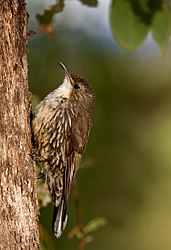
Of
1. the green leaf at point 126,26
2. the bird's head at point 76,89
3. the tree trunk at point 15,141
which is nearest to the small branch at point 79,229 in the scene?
the bird's head at point 76,89

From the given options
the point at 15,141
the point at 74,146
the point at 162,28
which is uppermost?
the point at 162,28

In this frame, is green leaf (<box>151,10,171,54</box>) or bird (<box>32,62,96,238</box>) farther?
bird (<box>32,62,96,238</box>)

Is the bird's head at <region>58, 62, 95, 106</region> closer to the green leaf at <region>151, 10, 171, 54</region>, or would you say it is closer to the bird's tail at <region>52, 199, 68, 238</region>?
the bird's tail at <region>52, 199, 68, 238</region>

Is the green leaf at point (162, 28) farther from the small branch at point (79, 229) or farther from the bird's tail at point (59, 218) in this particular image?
the bird's tail at point (59, 218)

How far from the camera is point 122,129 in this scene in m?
10.2

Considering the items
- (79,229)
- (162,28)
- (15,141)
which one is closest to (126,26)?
(162,28)

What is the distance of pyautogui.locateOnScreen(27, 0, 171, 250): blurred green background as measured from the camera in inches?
388

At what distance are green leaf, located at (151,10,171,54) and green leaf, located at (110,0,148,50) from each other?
0.07 m

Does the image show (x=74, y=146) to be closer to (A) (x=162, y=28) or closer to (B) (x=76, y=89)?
(B) (x=76, y=89)

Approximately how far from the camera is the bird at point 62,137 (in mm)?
6129

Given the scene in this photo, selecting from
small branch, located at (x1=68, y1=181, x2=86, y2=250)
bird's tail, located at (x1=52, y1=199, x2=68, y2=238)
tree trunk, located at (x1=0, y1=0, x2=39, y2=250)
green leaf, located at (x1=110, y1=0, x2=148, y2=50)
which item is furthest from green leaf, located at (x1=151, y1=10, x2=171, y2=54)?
bird's tail, located at (x1=52, y1=199, x2=68, y2=238)

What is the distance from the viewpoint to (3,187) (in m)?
5.02

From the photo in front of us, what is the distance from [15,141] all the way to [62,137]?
1118mm

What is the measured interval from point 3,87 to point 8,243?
2.79 ft
